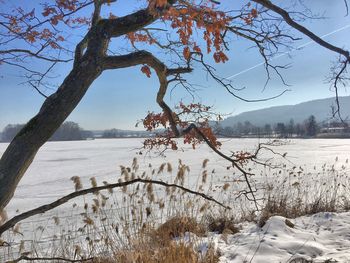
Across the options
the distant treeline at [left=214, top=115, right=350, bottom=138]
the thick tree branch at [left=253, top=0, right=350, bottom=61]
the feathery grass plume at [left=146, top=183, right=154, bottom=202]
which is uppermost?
the thick tree branch at [left=253, top=0, right=350, bottom=61]

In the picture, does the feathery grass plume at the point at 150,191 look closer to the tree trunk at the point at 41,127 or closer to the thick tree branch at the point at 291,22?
the tree trunk at the point at 41,127

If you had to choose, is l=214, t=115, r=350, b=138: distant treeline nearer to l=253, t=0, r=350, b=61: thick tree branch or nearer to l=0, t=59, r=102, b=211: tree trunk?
l=253, t=0, r=350, b=61: thick tree branch

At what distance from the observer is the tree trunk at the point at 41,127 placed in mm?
1797

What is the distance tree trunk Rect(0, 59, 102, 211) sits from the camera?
1797 millimetres

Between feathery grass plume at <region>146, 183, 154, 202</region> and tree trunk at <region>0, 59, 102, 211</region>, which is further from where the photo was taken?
feathery grass plume at <region>146, 183, 154, 202</region>

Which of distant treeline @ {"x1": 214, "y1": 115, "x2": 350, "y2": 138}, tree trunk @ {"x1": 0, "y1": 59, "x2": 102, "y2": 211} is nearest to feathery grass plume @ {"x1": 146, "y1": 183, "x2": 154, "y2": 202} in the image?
distant treeline @ {"x1": 214, "y1": 115, "x2": 350, "y2": 138}

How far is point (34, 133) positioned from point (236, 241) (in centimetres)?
352

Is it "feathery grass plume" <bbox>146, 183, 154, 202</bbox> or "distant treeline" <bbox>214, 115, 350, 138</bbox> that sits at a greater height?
"distant treeline" <bbox>214, 115, 350, 138</bbox>

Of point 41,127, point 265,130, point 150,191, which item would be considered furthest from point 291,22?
point 265,130

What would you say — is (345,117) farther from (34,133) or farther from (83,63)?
(34,133)

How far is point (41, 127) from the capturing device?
1.88 metres

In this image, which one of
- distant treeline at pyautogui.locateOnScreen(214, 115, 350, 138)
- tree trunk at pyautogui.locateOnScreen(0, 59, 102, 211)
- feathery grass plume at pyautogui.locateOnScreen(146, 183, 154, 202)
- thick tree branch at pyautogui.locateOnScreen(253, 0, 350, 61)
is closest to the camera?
tree trunk at pyautogui.locateOnScreen(0, 59, 102, 211)

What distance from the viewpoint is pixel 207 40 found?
8.21 ft

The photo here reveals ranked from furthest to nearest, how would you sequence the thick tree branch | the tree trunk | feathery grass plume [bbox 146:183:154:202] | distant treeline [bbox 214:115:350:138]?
1. feathery grass plume [bbox 146:183:154:202]
2. distant treeline [bbox 214:115:350:138]
3. the thick tree branch
4. the tree trunk
